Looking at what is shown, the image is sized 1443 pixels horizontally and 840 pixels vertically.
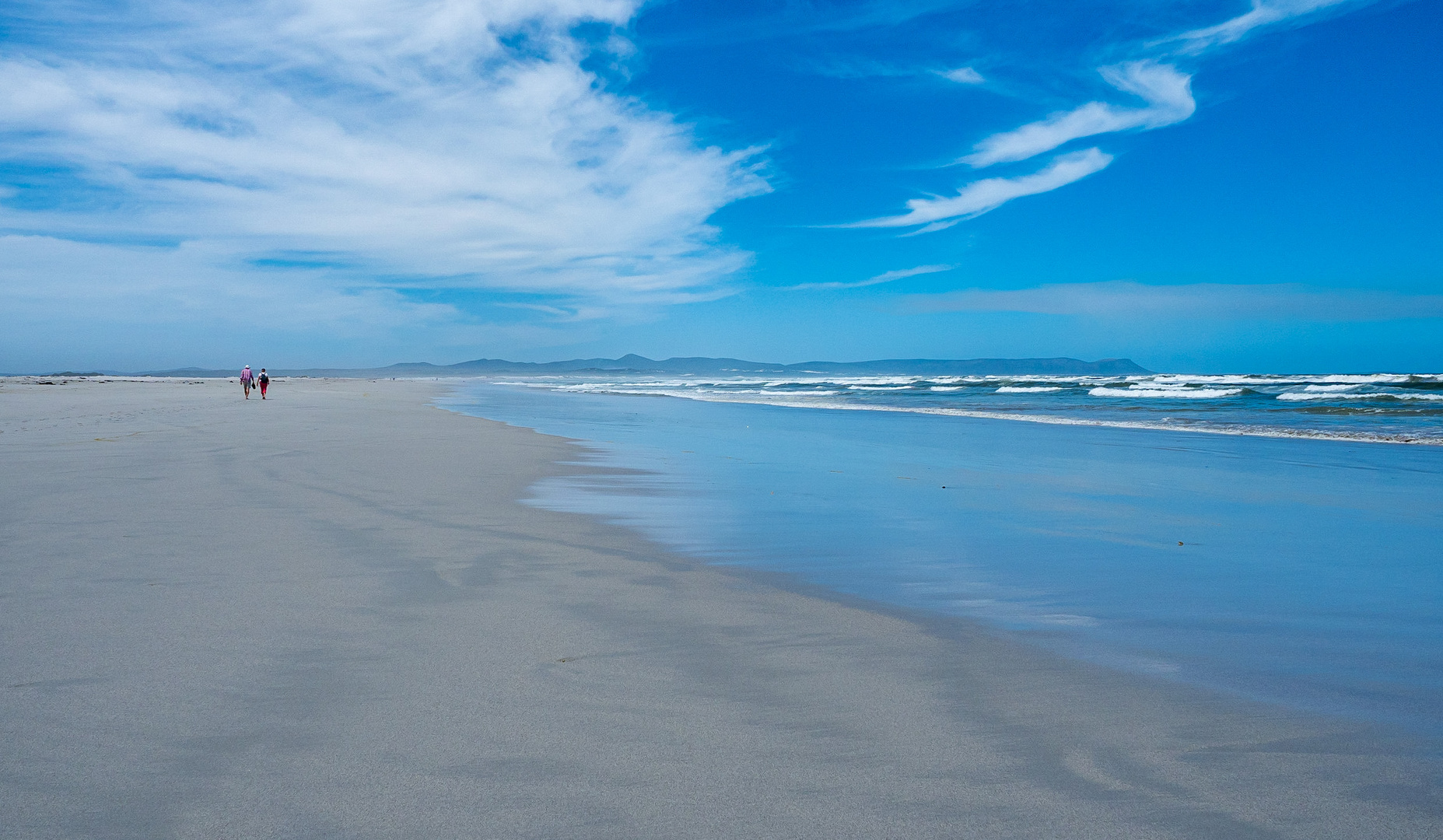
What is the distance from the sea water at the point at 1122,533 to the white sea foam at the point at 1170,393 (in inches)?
716

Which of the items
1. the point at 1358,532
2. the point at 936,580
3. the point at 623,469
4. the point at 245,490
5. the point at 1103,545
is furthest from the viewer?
the point at 623,469

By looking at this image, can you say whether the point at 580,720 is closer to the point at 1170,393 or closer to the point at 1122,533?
the point at 1122,533

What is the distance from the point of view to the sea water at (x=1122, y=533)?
10.6 feet

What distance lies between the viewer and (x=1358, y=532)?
18.7 ft

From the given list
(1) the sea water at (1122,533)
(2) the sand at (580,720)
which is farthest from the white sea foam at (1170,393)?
(2) the sand at (580,720)

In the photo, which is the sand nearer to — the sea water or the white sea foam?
the sea water

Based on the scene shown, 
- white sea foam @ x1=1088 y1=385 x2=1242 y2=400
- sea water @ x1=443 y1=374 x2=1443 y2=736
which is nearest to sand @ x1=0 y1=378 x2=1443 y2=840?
sea water @ x1=443 y1=374 x2=1443 y2=736

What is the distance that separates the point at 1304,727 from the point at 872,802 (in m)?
1.52

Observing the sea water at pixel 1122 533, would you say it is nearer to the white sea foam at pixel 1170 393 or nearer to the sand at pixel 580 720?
the sand at pixel 580 720

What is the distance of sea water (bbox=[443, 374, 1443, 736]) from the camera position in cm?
322

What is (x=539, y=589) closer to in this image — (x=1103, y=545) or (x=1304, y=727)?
(x=1304, y=727)

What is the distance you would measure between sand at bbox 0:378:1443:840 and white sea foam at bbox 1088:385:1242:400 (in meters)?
31.5

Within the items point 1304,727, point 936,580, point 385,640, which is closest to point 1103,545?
point 936,580

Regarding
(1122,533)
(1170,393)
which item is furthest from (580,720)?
(1170,393)
